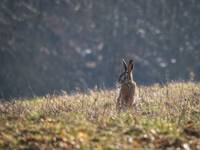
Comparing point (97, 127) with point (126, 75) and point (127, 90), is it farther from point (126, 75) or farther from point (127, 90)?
point (126, 75)

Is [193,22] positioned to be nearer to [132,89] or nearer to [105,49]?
[105,49]

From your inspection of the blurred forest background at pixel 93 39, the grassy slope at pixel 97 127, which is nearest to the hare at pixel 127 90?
the grassy slope at pixel 97 127

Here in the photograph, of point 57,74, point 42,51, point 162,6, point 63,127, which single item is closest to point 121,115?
point 63,127

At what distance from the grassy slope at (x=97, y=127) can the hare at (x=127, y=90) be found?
0.43 meters

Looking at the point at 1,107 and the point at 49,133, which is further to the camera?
the point at 1,107

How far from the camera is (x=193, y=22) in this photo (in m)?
78.8

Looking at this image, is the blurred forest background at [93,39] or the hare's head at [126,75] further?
the blurred forest background at [93,39]

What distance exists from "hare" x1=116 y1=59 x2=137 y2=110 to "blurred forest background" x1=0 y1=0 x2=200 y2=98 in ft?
158

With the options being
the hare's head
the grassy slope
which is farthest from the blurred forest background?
the grassy slope

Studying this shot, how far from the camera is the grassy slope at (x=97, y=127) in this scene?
43.4 feet

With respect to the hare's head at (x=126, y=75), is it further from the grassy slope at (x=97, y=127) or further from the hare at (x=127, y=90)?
the grassy slope at (x=97, y=127)

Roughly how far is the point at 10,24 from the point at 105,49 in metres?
9.45

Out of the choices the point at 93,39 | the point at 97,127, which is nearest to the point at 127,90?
the point at 97,127

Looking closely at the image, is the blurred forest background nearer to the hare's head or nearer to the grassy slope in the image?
the hare's head
